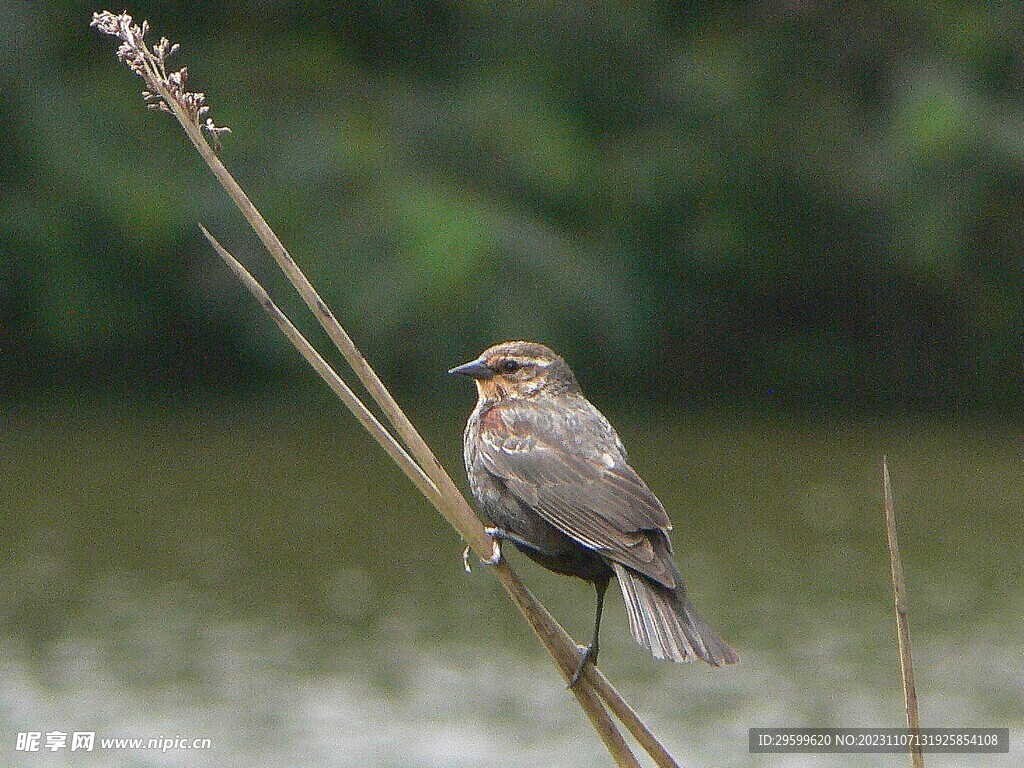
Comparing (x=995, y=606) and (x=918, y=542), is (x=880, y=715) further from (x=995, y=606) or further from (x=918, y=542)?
(x=918, y=542)

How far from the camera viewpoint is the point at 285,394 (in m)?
12.0

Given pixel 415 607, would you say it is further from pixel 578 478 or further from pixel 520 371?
pixel 578 478

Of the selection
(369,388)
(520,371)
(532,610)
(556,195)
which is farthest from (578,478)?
(556,195)

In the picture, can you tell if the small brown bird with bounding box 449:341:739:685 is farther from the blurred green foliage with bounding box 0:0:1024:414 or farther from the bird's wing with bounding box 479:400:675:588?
the blurred green foliage with bounding box 0:0:1024:414

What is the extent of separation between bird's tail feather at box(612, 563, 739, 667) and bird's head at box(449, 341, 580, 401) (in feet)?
2.44

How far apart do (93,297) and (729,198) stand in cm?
463

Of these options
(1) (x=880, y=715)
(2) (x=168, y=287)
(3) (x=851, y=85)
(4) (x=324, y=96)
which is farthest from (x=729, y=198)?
(1) (x=880, y=715)

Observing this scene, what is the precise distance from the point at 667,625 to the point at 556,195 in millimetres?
8788

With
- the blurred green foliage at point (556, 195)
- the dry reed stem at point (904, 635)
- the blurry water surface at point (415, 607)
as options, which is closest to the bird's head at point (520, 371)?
the dry reed stem at point (904, 635)

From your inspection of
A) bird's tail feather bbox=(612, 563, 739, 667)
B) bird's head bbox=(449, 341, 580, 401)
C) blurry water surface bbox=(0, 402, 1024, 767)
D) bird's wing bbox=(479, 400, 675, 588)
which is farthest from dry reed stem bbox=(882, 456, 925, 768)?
blurry water surface bbox=(0, 402, 1024, 767)

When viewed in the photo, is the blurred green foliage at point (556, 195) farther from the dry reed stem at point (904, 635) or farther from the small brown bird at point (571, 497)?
the dry reed stem at point (904, 635)

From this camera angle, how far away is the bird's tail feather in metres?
2.62

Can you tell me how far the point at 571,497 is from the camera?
3107 mm

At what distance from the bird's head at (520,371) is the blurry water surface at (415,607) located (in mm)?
2473
